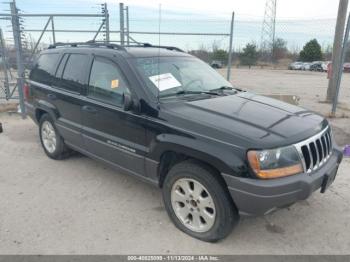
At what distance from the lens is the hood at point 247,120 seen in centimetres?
281

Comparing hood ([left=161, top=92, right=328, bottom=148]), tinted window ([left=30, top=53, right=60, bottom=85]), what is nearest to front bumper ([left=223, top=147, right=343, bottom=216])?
hood ([left=161, top=92, right=328, bottom=148])

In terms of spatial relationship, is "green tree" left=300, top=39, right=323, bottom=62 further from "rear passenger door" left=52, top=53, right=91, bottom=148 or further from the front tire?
the front tire

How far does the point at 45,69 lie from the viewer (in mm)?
5109

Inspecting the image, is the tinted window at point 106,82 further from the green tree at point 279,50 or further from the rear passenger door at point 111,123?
the green tree at point 279,50

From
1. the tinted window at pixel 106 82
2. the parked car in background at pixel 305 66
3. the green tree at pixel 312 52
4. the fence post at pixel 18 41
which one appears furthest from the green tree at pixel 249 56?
the tinted window at pixel 106 82

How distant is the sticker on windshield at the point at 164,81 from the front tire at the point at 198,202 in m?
0.92

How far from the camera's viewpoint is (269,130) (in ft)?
9.57

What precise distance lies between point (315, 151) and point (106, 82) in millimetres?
2400

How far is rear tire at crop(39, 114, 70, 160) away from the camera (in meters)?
5.01

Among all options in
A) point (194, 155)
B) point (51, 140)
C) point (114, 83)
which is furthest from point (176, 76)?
point (51, 140)

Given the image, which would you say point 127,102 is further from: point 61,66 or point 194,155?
point 61,66

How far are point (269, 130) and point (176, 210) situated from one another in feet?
4.05

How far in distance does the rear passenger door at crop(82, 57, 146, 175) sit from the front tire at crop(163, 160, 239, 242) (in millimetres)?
507

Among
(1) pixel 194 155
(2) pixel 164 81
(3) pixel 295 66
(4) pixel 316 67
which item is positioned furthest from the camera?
(3) pixel 295 66
